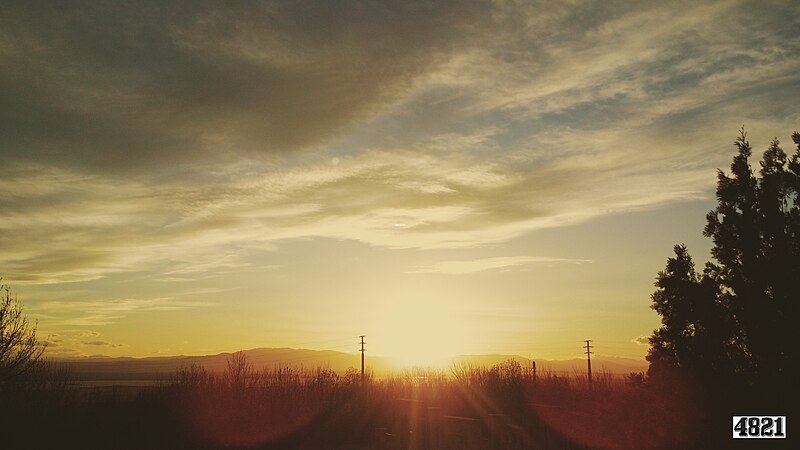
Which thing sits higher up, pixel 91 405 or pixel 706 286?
pixel 706 286

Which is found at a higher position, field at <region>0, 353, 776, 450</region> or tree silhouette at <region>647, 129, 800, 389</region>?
tree silhouette at <region>647, 129, 800, 389</region>

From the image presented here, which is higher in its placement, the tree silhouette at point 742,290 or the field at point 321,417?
the tree silhouette at point 742,290

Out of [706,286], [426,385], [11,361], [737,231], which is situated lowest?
[426,385]

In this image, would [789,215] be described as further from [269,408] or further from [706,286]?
[269,408]

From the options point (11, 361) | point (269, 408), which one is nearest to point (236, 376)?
point (269, 408)

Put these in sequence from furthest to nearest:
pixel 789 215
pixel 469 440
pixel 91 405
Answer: pixel 91 405 → pixel 469 440 → pixel 789 215

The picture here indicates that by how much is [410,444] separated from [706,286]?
14.0 meters

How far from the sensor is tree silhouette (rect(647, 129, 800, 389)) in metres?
13.9

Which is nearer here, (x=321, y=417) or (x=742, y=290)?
(x=742, y=290)

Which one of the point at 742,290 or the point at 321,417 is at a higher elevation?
the point at 742,290

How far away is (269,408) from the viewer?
29328 mm

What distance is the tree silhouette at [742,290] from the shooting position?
545 inches

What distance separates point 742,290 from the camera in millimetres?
14586

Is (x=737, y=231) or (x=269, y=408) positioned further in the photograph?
(x=269, y=408)
